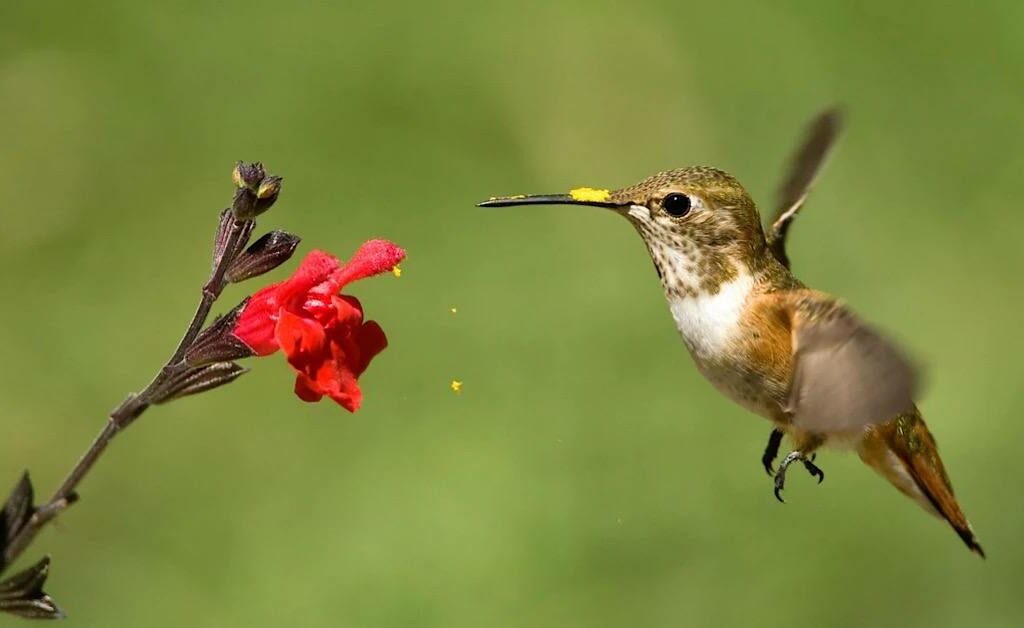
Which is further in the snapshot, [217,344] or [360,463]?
[360,463]

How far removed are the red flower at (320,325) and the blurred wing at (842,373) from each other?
1.96 feet

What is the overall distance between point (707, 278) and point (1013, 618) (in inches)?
75.2

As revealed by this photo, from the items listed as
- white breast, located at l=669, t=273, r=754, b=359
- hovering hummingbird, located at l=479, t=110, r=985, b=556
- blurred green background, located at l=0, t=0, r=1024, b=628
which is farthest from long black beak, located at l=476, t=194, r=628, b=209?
blurred green background, located at l=0, t=0, r=1024, b=628

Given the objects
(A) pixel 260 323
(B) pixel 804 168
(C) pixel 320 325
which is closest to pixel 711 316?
(B) pixel 804 168

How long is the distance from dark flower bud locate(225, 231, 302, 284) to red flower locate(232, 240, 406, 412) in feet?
0.19

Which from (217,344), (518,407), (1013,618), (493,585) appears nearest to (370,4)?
(518,407)

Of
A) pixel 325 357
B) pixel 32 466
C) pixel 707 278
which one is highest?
pixel 325 357

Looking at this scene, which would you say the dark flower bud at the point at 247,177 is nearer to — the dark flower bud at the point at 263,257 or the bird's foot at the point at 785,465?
the dark flower bud at the point at 263,257

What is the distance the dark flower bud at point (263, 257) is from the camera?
1769mm

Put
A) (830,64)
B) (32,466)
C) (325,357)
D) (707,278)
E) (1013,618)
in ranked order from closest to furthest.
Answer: (325,357) < (707,278) < (1013,618) < (32,466) < (830,64)

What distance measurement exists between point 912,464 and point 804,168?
0.55 metres

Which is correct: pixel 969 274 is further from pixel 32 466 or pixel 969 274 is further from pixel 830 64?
pixel 32 466

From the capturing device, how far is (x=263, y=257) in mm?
1772

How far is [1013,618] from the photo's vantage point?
373 cm
